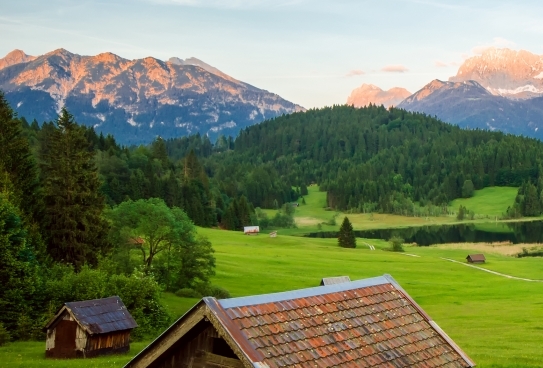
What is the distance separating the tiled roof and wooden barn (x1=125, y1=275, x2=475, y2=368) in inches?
0.7

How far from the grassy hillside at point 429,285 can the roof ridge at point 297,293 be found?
74.4 feet

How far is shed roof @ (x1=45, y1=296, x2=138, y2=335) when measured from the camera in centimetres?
3872

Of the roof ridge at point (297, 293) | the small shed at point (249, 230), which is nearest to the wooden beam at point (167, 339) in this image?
the roof ridge at point (297, 293)

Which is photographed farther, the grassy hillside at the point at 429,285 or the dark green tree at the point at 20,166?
the dark green tree at the point at 20,166

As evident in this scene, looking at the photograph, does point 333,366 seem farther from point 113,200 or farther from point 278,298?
point 113,200

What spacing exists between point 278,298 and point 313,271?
247ft

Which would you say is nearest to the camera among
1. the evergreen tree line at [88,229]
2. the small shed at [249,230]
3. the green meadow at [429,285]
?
the green meadow at [429,285]

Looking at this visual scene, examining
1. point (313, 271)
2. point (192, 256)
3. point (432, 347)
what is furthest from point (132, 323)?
point (313, 271)

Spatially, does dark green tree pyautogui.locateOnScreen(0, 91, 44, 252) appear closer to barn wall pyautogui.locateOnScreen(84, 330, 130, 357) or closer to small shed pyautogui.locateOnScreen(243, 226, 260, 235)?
barn wall pyautogui.locateOnScreen(84, 330, 130, 357)

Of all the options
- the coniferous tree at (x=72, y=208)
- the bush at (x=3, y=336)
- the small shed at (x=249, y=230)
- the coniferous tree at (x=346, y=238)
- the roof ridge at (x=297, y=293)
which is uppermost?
the roof ridge at (x=297, y=293)

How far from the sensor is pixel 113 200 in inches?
5384

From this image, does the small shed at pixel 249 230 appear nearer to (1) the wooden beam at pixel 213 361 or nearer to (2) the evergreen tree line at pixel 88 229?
(2) the evergreen tree line at pixel 88 229

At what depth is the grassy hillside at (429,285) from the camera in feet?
127

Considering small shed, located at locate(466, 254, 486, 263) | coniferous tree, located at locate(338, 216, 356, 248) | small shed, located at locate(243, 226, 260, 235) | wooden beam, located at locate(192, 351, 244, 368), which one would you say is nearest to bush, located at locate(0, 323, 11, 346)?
wooden beam, located at locate(192, 351, 244, 368)
